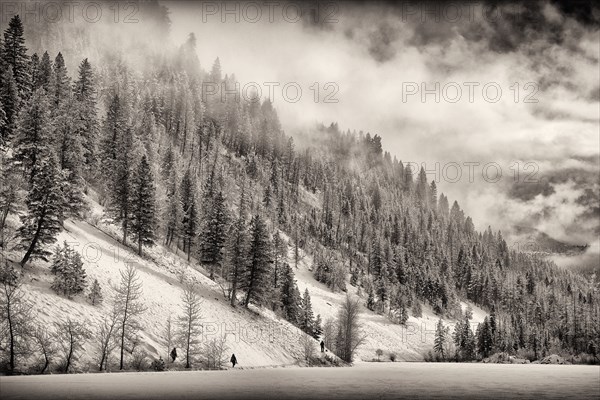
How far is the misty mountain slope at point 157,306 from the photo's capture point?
39.9 m

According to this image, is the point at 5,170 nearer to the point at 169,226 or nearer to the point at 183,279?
the point at 183,279

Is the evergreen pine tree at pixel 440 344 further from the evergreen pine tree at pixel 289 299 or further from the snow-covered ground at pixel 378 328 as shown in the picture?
the evergreen pine tree at pixel 289 299

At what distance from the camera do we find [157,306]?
165ft

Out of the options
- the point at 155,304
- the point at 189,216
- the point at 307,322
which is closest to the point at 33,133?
the point at 155,304

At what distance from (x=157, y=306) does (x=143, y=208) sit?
19.3m

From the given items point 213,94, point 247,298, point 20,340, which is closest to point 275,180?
point 213,94

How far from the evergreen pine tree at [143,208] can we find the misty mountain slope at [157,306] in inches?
115

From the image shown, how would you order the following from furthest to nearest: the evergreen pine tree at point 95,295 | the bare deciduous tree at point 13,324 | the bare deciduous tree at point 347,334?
the bare deciduous tree at point 347,334
the evergreen pine tree at point 95,295
the bare deciduous tree at point 13,324

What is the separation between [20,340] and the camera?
3288 centimetres

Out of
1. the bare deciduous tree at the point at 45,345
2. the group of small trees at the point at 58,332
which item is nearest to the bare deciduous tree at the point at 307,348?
the group of small trees at the point at 58,332

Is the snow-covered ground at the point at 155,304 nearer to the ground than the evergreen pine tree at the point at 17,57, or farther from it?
nearer to the ground

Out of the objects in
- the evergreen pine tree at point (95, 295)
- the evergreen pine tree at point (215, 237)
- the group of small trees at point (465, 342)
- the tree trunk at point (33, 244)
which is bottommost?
the group of small trees at point (465, 342)

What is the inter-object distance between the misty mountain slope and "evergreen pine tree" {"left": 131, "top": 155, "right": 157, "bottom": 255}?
2927mm

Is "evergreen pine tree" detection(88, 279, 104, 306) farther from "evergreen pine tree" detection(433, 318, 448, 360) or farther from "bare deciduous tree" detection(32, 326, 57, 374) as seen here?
"evergreen pine tree" detection(433, 318, 448, 360)
